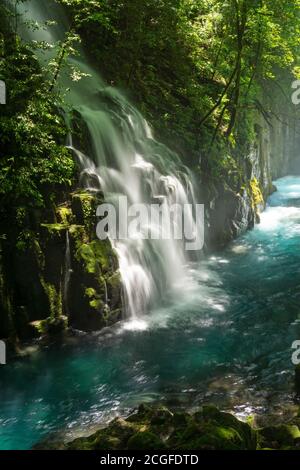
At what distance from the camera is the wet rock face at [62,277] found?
10.5 meters

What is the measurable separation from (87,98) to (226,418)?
13.1m

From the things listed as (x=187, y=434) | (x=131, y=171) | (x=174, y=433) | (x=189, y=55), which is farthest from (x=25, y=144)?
(x=189, y=55)

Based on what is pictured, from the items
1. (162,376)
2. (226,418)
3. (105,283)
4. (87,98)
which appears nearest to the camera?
(226,418)

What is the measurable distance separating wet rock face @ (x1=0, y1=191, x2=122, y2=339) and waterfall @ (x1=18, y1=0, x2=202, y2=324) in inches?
31.5

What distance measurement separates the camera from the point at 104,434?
6.20 m

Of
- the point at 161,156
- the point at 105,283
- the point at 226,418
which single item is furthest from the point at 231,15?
the point at 226,418

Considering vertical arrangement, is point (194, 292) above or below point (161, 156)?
below

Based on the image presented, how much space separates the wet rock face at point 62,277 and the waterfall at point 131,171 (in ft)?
2.62

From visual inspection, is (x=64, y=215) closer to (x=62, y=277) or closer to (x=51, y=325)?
(x=62, y=277)

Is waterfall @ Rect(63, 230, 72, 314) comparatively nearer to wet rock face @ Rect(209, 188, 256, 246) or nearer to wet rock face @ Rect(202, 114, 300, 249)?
wet rock face @ Rect(202, 114, 300, 249)

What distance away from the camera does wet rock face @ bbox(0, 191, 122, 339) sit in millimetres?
10453

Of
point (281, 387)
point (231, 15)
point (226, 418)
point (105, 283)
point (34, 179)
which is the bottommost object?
point (281, 387)

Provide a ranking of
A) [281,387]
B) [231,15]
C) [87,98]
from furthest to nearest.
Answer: [231,15]
[87,98]
[281,387]

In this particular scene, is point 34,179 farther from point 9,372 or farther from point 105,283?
point 9,372
